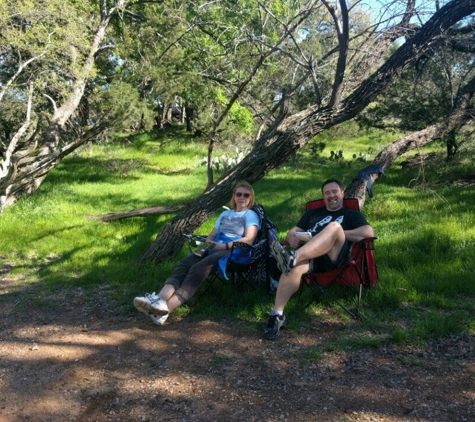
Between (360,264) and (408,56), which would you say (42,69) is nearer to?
(408,56)

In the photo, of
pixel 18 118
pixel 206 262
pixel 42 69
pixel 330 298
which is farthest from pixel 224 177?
pixel 18 118

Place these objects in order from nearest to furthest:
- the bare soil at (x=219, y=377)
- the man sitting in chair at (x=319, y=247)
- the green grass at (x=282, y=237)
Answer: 1. the bare soil at (x=219, y=377)
2. the man sitting in chair at (x=319, y=247)
3. the green grass at (x=282, y=237)

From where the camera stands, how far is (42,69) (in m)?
9.04

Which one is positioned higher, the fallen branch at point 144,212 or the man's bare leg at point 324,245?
the man's bare leg at point 324,245

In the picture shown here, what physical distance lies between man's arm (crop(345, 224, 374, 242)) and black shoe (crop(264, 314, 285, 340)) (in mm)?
930

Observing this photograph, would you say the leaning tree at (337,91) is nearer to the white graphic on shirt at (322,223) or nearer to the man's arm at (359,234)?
the white graphic on shirt at (322,223)

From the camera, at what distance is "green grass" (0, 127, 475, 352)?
3605mm

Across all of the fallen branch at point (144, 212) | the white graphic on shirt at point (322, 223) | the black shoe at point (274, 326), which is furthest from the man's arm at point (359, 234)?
the fallen branch at point (144, 212)

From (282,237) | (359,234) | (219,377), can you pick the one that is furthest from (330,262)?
(282,237)

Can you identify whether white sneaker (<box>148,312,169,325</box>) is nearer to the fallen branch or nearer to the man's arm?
the man's arm

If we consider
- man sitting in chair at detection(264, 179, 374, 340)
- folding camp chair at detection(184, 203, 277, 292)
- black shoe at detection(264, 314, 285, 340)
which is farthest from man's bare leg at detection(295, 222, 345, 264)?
folding camp chair at detection(184, 203, 277, 292)

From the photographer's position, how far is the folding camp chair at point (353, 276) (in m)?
3.70

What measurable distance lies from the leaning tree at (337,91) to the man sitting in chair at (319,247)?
118cm

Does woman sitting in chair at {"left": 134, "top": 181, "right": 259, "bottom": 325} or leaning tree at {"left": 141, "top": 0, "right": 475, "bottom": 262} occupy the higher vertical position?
leaning tree at {"left": 141, "top": 0, "right": 475, "bottom": 262}
